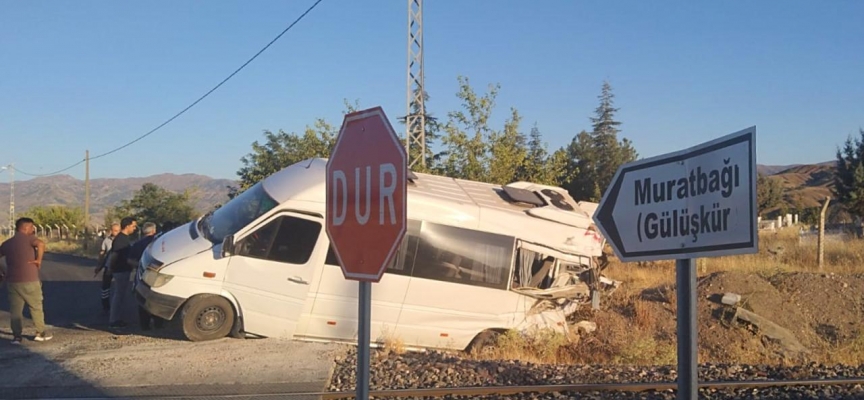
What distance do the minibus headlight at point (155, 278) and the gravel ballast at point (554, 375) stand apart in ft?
8.43

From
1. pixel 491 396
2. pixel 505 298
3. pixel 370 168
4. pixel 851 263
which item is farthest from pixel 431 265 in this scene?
pixel 851 263

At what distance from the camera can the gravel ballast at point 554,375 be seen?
8281mm

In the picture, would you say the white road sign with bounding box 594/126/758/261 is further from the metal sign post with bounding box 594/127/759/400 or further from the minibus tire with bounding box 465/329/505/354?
the minibus tire with bounding box 465/329/505/354

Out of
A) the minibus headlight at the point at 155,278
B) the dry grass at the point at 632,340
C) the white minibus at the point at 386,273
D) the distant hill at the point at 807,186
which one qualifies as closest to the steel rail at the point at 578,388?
the dry grass at the point at 632,340

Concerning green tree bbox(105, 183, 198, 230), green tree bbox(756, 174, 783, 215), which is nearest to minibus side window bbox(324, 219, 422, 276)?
green tree bbox(105, 183, 198, 230)

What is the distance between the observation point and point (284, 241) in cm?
1071

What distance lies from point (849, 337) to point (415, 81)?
1152 cm

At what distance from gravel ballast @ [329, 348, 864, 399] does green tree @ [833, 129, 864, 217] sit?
39193 millimetres

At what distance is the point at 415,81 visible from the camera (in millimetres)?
20594

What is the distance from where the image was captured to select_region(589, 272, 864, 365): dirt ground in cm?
1268

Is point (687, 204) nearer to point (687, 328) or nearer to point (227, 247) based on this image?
point (687, 328)

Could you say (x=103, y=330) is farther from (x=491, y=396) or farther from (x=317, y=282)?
(x=491, y=396)

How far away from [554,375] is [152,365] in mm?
4519

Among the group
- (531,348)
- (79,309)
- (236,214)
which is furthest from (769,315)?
(79,309)
